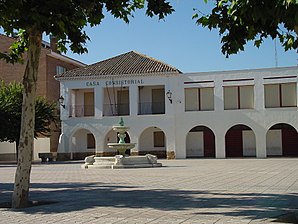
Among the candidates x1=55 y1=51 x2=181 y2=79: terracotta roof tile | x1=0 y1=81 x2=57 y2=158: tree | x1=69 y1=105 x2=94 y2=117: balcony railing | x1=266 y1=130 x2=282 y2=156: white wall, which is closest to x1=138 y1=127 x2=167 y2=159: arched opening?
x1=69 y1=105 x2=94 y2=117: balcony railing

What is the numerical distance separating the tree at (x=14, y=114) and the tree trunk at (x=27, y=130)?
26679mm

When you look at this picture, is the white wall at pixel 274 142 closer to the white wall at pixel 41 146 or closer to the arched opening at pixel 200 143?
the arched opening at pixel 200 143

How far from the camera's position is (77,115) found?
4081 centimetres

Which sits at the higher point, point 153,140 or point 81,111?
point 81,111

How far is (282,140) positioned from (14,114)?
20.7 metres

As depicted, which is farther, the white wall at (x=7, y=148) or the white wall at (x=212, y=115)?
the white wall at (x=7, y=148)

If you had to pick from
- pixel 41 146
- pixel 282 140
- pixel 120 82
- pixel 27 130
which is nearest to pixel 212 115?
pixel 282 140

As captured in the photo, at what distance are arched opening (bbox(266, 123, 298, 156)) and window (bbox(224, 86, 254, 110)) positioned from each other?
3.03 meters

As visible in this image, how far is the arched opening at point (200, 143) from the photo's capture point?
130ft

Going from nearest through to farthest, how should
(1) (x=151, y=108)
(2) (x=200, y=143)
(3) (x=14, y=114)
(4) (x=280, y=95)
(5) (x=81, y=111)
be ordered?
(3) (x=14, y=114) → (4) (x=280, y=95) → (1) (x=151, y=108) → (2) (x=200, y=143) → (5) (x=81, y=111)

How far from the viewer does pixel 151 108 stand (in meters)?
39.8

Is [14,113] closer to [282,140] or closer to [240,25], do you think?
[282,140]

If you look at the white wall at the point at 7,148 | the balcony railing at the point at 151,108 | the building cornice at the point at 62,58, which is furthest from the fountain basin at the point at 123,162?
the building cornice at the point at 62,58

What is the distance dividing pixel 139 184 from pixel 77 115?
26489 mm
